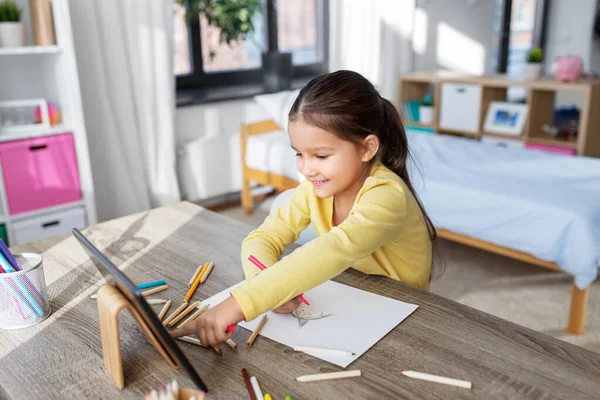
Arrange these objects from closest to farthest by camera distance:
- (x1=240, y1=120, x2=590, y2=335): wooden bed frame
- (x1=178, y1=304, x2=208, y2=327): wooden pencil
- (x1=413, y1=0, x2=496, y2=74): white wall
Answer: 1. (x1=178, y1=304, x2=208, y2=327): wooden pencil
2. (x1=240, y1=120, x2=590, y2=335): wooden bed frame
3. (x1=413, y1=0, x2=496, y2=74): white wall

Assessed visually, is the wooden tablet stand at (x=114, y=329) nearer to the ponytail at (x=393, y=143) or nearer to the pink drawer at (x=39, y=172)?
the ponytail at (x=393, y=143)

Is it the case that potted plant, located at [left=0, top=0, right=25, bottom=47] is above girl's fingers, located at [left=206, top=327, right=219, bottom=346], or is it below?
above

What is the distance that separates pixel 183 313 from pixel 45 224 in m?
1.85

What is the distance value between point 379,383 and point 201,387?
239 millimetres

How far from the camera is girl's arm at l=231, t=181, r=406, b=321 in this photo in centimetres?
86

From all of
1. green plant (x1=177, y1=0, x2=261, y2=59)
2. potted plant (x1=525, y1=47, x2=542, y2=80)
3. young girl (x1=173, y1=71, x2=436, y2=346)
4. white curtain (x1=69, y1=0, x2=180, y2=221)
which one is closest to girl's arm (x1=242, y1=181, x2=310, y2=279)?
young girl (x1=173, y1=71, x2=436, y2=346)

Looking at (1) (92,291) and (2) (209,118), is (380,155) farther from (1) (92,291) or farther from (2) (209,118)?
(2) (209,118)

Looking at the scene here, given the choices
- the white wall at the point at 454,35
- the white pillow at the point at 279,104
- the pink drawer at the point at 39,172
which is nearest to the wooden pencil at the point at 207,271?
the pink drawer at the point at 39,172

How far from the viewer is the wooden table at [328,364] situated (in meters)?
0.74

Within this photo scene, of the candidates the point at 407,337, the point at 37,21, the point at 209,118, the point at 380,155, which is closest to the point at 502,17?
the point at 209,118

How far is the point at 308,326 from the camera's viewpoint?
0.91 m

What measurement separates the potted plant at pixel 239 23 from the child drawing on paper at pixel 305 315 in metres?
2.70

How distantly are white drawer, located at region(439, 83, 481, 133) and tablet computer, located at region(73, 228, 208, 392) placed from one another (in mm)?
3630

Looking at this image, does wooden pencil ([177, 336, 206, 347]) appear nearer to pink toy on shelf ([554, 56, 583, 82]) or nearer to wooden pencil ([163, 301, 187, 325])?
wooden pencil ([163, 301, 187, 325])
